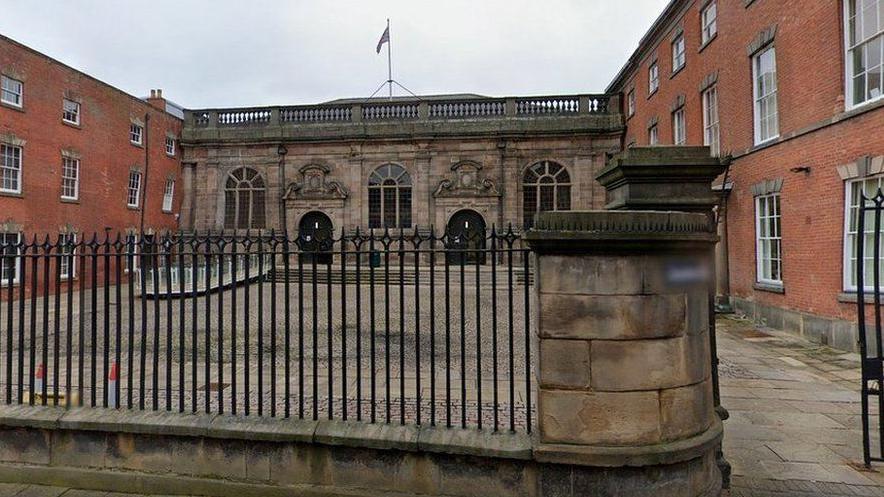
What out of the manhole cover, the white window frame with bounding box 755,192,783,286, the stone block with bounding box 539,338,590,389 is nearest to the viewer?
the stone block with bounding box 539,338,590,389

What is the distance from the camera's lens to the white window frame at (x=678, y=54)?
16984mm

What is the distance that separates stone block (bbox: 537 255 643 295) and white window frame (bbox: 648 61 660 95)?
62.2ft

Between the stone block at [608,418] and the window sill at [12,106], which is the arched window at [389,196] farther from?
the stone block at [608,418]

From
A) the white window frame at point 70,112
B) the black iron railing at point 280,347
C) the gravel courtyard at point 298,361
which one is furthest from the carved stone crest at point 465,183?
the white window frame at point 70,112

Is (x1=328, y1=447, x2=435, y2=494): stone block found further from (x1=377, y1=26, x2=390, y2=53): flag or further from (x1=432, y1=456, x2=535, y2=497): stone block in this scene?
(x1=377, y1=26, x2=390, y2=53): flag

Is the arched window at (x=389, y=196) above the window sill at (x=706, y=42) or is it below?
below

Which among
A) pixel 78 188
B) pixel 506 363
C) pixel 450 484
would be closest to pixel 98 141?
pixel 78 188

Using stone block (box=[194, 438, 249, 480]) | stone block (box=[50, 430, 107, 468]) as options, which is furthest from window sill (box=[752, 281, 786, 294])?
stone block (box=[50, 430, 107, 468])

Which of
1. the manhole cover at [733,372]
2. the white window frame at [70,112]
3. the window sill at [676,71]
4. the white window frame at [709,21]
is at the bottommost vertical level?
the manhole cover at [733,372]

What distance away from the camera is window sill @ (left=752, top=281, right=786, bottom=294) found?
11.3m

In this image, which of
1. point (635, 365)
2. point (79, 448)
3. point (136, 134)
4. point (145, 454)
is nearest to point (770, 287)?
point (635, 365)

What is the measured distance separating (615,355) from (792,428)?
3.24 meters

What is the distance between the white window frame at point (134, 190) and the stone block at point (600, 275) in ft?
81.0

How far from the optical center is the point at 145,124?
76.9ft
